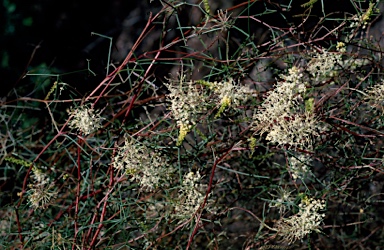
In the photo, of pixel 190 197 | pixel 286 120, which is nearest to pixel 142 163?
pixel 190 197

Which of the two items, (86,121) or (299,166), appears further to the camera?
(299,166)

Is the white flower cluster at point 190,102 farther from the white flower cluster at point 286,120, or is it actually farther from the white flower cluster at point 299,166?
the white flower cluster at point 299,166

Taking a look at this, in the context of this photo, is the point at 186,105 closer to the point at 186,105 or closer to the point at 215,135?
the point at 186,105

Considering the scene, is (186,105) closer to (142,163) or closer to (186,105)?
(186,105)

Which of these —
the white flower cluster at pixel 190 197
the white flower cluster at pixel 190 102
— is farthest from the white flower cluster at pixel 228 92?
the white flower cluster at pixel 190 197

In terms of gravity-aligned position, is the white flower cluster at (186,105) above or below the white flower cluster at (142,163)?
above

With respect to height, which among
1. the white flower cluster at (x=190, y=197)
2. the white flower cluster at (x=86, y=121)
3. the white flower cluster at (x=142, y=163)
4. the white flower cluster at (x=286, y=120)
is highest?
the white flower cluster at (x=286, y=120)

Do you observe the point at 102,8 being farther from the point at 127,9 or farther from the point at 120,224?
the point at 120,224

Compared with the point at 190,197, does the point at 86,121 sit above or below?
above

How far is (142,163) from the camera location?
74 cm

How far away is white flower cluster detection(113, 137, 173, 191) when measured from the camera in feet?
2.42

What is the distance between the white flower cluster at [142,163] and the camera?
0.74 m

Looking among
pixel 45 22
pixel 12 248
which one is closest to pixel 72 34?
pixel 45 22

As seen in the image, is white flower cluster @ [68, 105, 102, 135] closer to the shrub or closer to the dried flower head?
the shrub
